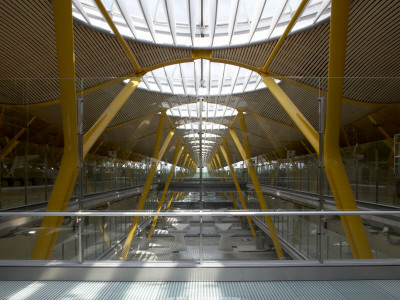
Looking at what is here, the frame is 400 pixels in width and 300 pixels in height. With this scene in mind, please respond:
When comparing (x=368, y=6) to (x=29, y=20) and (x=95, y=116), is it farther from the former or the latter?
(x=29, y=20)

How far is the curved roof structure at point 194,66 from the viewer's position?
5.64 m

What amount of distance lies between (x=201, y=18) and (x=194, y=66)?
12.8 feet

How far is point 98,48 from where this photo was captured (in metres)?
15.5

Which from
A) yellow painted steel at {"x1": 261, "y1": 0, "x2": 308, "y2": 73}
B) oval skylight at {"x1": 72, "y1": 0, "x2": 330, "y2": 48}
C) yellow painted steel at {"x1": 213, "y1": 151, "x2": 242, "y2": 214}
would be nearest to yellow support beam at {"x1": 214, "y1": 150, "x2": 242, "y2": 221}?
yellow painted steel at {"x1": 213, "y1": 151, "x2": 242, "y2": 214}

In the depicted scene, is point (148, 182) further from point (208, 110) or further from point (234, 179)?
point (208, 110)

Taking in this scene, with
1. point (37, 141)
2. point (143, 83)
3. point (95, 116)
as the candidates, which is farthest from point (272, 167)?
point (37, 141)

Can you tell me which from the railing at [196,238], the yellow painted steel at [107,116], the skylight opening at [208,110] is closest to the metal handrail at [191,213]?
the railing at [196,238]

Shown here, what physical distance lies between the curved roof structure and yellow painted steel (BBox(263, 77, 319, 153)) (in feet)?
0.36

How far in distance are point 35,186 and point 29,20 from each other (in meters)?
9.19

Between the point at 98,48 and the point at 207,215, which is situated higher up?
the point at 98,48

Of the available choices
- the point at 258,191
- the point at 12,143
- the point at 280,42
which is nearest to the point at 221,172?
the point at 258,191

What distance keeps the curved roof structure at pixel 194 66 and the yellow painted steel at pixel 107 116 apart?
95mm

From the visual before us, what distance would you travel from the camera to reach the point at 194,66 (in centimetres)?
1855

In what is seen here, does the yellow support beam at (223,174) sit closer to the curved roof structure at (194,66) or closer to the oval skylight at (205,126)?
the curved roof structure at (194,66)
